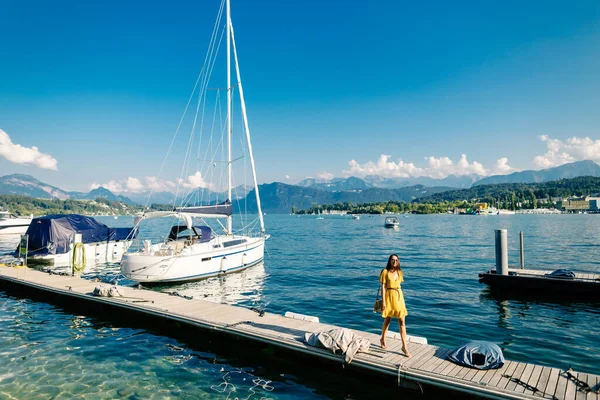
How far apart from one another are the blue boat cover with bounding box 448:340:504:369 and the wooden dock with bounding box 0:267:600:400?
0.62 feet

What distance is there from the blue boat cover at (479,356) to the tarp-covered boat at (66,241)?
28.4m

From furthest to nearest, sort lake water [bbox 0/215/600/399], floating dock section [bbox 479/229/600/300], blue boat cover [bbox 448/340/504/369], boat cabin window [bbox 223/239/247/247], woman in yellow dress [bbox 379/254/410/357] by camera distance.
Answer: boat cabin window [bbox 223/239/247/247] → floating dock section [bbox 479/229/600/300] → lake water [bbox 0/215/600/399] → woman in yellow dress [bbox 379/254/410/357] → blue boat cover [bbox 448/340/504/369]

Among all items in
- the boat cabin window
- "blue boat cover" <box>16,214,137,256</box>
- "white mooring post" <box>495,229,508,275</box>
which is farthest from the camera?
"blue boat cover" <box>16,214,137,256</box>

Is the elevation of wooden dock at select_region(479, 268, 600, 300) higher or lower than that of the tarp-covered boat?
lower

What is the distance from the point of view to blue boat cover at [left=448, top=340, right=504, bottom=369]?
961 centimetres

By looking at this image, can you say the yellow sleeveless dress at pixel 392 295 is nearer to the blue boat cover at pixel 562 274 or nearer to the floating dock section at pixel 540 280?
the floating dock section at pixel 540 280

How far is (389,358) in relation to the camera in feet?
34.4

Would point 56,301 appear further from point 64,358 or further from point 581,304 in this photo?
point 581,304

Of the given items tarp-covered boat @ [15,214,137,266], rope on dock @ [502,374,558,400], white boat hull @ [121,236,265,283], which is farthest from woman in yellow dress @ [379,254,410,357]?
tarp-covered boat @ [15,214,137,266]

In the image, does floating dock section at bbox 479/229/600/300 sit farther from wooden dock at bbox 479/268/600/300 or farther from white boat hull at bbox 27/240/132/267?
white boat hull at bbox 27/240/132/267

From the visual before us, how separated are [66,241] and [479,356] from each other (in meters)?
37.6

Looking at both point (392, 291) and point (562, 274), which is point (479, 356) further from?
point (562, 274)

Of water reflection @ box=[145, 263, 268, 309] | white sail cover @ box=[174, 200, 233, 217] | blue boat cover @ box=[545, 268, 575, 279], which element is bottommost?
water reflection @ box=[145, 263, 268, 309]

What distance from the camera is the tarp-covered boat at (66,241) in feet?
114
